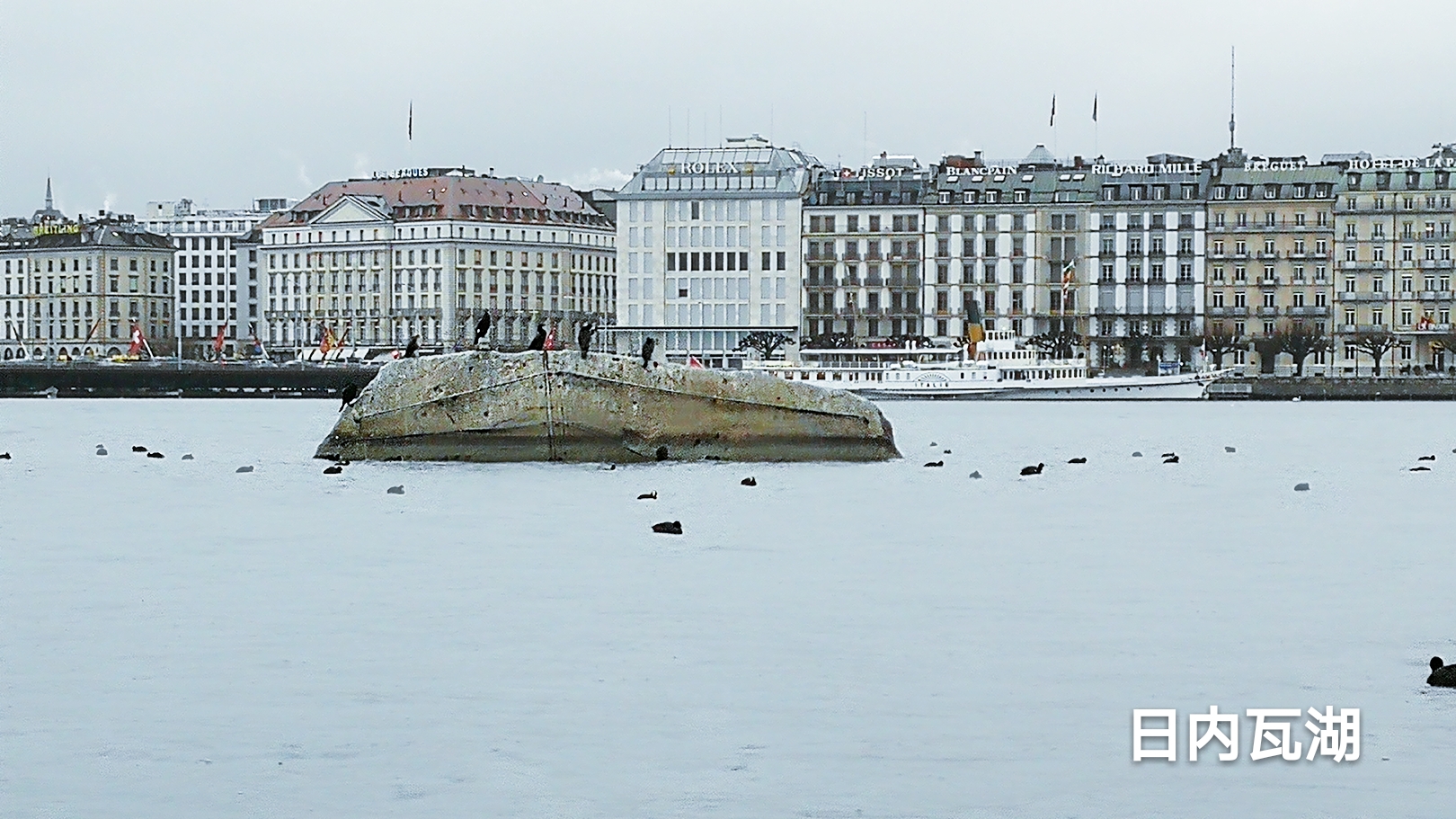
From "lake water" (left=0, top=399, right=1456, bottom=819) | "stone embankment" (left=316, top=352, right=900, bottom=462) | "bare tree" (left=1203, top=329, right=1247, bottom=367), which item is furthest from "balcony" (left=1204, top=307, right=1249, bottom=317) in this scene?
"lake water" (left=0, top=399, right=1456, bottom=819)

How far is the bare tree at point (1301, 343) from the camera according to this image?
144 metres

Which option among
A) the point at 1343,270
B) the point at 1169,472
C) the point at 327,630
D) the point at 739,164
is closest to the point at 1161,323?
the point at 1343,270

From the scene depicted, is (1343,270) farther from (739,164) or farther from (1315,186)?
(739,164)

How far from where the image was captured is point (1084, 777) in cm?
1373

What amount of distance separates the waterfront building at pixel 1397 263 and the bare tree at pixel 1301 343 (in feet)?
6.67

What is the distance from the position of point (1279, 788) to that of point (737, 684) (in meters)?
4.42

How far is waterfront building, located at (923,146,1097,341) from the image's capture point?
497ft

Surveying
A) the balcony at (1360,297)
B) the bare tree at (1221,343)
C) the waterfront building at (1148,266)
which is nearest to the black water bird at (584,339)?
the bare tree at (1221,343)

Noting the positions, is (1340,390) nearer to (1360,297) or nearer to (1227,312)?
(1360,297)

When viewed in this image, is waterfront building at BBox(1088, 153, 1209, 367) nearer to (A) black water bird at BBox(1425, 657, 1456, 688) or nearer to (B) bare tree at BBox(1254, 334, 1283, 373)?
(B) bare tree at BBox(1254, 334, 1283, 373)

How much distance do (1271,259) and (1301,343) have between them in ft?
24.4

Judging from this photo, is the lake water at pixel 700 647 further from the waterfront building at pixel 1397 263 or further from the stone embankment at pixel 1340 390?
the waterfront building at pixel 1397 263

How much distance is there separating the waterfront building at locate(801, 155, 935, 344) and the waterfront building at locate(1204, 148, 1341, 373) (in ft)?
57.1

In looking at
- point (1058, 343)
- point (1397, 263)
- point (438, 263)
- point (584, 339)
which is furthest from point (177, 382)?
point (584, 339)
